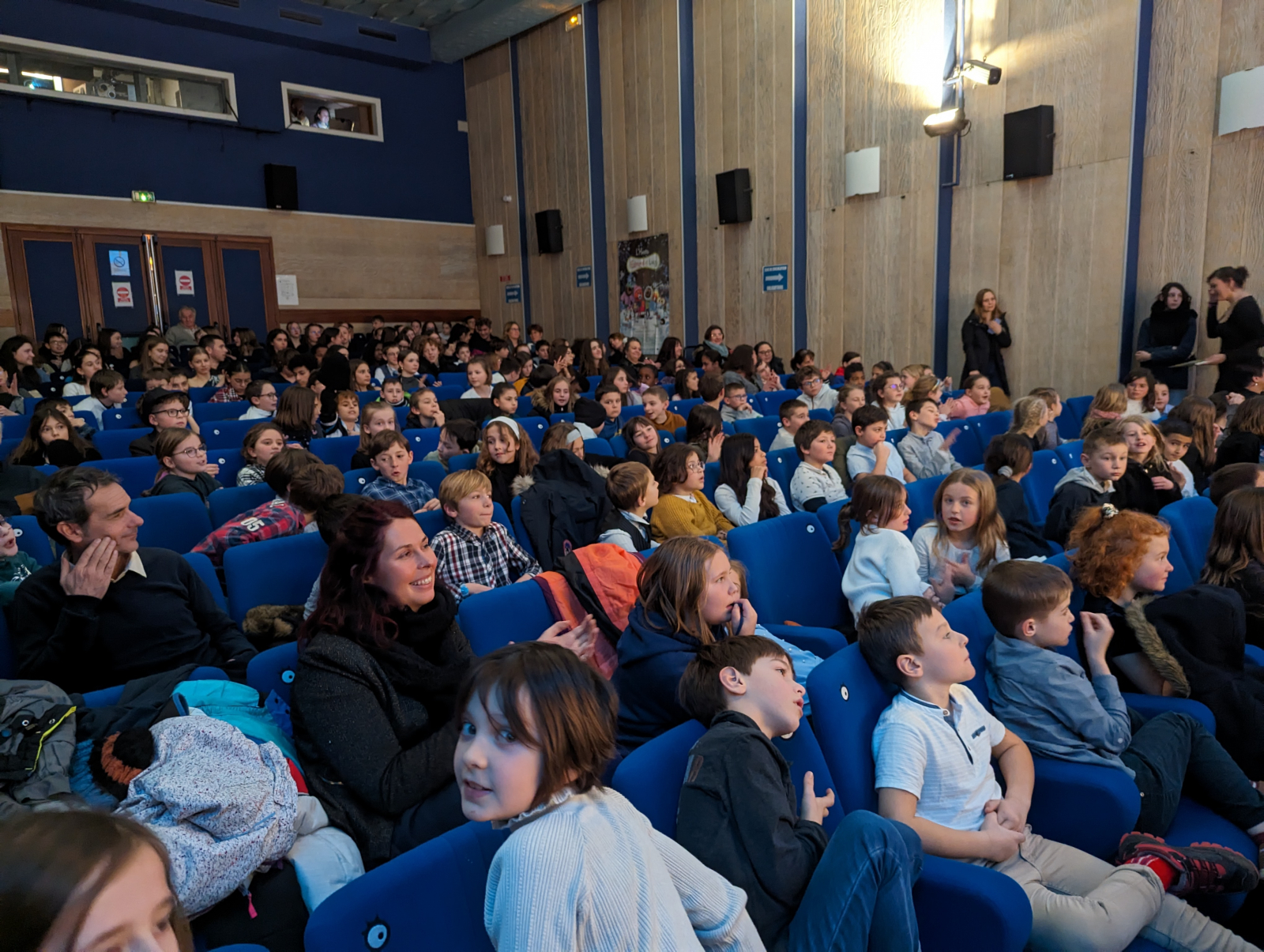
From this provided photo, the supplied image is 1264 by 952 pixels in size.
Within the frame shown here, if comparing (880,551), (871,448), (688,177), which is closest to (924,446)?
(871,448)

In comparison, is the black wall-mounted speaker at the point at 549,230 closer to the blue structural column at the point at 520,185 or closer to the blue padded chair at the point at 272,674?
the blue structural column at the point at 520,185

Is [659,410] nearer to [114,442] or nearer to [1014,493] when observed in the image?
[1014,493]

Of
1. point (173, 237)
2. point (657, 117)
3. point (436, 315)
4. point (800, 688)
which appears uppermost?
point (657, 117)

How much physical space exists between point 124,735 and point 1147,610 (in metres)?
2.59

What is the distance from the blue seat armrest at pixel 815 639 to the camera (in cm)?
250

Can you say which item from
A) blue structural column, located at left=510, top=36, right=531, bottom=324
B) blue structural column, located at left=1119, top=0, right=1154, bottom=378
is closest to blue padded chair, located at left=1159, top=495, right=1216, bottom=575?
blue structural column, located at left=1119, top=0, right=1154, bottom=378

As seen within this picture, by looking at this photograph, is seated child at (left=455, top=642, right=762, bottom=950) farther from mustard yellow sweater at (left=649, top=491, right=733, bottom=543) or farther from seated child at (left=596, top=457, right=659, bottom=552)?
mustard yellow sweater at (left=649, top=491, right=733, bottom=543)

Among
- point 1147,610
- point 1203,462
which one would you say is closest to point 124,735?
point 1147,610

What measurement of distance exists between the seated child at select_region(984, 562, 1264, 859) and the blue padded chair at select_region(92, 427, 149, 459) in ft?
16.1

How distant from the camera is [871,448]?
4742 mm

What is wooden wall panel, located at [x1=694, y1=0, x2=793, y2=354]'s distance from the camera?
30.9ft

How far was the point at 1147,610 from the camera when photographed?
2398 millimetres

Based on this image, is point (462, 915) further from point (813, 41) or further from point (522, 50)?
point (522, 50)

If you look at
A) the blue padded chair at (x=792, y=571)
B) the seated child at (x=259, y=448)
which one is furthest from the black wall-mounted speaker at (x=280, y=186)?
the blue padded chair at (x=792, y=571)
